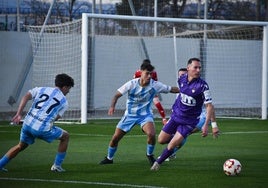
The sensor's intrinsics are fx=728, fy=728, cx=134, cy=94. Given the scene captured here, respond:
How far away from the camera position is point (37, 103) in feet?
38.7

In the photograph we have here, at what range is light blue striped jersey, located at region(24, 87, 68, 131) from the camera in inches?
463

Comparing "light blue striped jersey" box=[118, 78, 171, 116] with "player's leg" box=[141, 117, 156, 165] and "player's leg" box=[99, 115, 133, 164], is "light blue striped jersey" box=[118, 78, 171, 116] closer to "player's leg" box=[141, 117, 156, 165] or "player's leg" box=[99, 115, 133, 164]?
"player's leg" box=[99, 115, 133, 164]

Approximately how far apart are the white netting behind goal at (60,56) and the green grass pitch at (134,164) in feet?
13.8

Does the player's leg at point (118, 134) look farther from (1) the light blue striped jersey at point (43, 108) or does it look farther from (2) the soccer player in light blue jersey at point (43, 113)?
(1) the light blue striped jersey at point (43, 108)

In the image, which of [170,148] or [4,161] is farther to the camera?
[170,148]

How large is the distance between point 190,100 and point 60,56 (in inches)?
486

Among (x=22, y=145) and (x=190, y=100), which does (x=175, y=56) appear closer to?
(x=190, y=100)

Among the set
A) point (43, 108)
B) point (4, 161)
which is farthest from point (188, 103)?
point (4, 161)

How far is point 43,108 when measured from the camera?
1177 cm

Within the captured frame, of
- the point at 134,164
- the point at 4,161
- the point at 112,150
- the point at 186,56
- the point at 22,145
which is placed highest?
the point at 186,56

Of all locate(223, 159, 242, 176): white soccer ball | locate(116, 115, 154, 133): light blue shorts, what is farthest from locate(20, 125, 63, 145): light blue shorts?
locate(223, 159, 242, 176): white soccer ball

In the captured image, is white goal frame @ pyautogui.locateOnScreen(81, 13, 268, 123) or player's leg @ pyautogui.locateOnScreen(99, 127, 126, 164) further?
white goal frame @ pyautogui.locateOnScreen(81, 13, 268, 123)

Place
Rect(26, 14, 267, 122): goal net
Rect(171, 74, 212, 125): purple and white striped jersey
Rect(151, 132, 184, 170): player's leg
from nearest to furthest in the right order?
Rect(151, 132, 184, 170): player's leg → Rect(171, 74, 212, 125): purple and white striped jersey → Rect(26, 14, 267, 122): goal net

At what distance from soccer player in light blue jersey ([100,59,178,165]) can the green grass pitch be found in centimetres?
38
